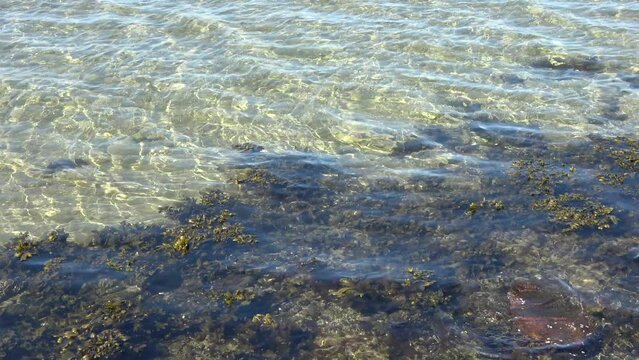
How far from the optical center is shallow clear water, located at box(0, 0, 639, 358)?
994cm

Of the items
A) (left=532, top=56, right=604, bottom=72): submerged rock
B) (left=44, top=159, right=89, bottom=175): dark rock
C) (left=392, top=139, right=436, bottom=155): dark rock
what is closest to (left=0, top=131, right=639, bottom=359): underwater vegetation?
(left=392, top=139, right=436, bottom=155): dark rock

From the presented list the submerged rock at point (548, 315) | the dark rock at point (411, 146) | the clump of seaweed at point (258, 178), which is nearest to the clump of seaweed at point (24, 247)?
the clump of seaweed at point (258, 178)

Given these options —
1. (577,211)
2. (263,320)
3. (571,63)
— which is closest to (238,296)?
(263,320)

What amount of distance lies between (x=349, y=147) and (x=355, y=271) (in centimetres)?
423

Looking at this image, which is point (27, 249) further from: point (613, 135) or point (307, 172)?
point (613, 135)

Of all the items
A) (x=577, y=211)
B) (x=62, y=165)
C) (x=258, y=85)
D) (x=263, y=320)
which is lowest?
(x=263, y=320)

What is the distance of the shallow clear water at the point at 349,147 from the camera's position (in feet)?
32.6

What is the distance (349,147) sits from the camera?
13945 millimetres

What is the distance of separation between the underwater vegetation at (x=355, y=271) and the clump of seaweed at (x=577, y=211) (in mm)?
34

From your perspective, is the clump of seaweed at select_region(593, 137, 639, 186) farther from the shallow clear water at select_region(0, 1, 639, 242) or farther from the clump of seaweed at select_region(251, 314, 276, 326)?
the clump of seaweed at select_region(251, 314, 276, 326)

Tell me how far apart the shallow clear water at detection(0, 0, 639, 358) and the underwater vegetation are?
0.17ft

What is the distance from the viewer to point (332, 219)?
38.2 feet

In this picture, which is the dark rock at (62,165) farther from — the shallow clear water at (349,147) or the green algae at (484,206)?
the green algae at (484,206)

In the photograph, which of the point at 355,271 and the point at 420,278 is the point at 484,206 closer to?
the point at 420,278
